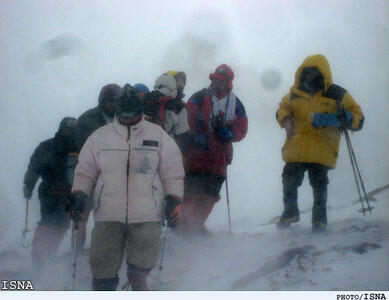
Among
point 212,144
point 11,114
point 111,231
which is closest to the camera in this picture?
point 111,231

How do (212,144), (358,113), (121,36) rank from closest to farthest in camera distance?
(358,113), (212,144), (121,36)

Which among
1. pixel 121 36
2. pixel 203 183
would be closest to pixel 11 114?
pixel 121 36

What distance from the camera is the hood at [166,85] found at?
→ 3158 mm

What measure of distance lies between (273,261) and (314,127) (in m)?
0.90

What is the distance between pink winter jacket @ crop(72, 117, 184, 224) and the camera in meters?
2.41

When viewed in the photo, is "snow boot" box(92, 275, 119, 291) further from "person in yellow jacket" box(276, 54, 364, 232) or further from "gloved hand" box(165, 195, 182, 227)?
"person in yellow jacket" box(276, 54, 364, 232)

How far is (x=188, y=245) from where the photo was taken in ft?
10.9

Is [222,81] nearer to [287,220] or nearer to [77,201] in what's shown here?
[287,220]

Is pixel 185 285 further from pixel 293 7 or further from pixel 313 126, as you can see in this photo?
pixel 293 7

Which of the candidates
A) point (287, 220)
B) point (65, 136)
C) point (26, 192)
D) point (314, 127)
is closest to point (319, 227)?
point (287, 220)

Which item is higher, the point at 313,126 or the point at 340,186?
the point at 313,126

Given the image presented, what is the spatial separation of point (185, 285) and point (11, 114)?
184 cm

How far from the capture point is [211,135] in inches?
127

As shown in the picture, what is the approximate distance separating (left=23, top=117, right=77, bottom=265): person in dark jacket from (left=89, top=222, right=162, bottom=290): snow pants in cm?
95
